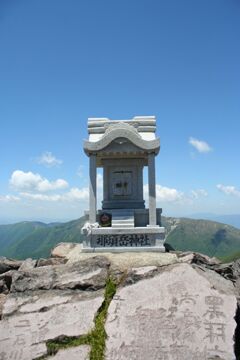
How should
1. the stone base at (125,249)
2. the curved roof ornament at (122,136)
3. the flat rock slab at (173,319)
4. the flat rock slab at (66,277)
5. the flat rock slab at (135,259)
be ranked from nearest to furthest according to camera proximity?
1. the flat rock slab at (173,319)
2. the flat rock slab at (66,277)
3. the flat rock slab at (135,259)
4. the stone base at (125,249)
5. the curved roof ornament at (122,136)

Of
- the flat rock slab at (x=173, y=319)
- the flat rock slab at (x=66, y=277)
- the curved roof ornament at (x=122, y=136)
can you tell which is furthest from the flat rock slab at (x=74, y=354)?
the curved roof ornament at (x=122, y=136)

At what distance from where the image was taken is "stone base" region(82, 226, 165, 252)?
13477 mm

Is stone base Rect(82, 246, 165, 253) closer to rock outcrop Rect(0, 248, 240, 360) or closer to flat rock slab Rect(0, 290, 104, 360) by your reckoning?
rock outcrop Rect(0, 248, 240, 360)

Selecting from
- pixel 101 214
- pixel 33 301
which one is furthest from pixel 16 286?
pixel 101 214

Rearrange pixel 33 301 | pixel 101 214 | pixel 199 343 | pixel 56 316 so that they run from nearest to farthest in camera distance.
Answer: pixel 199 343 → pixel 56 316 → pixel 33 301 → pixel 101 214

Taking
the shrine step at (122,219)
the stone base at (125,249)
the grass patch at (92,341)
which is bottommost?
the grass patch at (92,341)

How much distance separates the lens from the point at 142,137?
1505cm

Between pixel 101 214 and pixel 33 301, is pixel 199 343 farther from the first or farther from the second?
pixel 101 214

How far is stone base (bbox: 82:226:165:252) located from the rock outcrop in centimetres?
171

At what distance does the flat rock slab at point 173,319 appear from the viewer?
809 centimetres

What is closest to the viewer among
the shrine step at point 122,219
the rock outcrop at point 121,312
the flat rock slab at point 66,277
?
the rock outcrop at point 121,312

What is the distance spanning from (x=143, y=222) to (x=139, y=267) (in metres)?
4.20

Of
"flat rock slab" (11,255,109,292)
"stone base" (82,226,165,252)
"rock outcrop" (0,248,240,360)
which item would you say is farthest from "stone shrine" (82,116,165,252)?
"flat rock slab" (11,255,109,292)

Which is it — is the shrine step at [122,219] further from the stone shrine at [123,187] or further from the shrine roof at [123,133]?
the shrine roof at [123,133]
